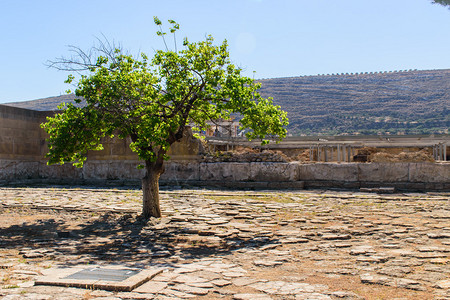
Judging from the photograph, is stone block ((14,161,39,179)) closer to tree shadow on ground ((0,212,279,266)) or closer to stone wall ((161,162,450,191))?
stone wall ((161,162,450,191))

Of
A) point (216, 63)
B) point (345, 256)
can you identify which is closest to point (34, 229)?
point (216, 63)

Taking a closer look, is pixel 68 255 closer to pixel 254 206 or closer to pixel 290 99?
pixel 254 206

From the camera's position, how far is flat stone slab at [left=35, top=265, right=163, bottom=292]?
193 inches

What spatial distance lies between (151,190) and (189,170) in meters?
8.03

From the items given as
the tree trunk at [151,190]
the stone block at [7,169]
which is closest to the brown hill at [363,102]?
the stone block at [7,169]

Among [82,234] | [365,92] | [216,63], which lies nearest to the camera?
[82,234]

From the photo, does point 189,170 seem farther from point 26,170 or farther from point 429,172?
point 429,172

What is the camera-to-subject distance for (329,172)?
1588 cm

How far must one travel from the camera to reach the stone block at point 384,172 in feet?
49.9

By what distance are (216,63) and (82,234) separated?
405 centimetres

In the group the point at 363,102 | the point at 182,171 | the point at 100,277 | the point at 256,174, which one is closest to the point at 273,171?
the point at 256,174

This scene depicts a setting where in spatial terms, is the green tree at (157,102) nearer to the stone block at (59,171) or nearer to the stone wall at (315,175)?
the stone wall at (315,175)

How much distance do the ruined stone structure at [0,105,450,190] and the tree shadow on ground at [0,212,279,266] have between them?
24.9 ft

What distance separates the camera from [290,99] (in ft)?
496
